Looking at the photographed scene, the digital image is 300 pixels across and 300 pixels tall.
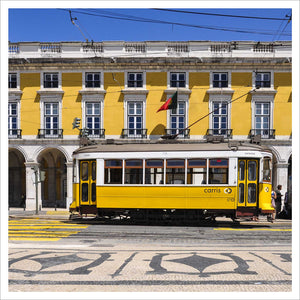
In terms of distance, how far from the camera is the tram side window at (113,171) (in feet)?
49.6

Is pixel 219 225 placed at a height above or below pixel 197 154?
below

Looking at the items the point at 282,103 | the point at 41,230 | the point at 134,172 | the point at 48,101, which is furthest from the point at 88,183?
the point at 282,103

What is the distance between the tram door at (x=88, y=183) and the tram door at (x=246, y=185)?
19.1 ft

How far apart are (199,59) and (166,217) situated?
1419 cm

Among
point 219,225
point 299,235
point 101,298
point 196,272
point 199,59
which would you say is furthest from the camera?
point 199,59

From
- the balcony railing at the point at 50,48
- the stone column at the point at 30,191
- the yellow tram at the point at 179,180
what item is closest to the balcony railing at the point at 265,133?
the yellow tram at the point at 179,180

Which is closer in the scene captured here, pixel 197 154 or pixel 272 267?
pixel 272 267

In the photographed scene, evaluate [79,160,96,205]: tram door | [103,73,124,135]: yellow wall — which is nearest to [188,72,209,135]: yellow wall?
[103,73,124,135]: yellow wall

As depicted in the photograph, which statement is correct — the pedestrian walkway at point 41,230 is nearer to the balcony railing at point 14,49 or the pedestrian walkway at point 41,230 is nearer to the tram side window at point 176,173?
the tram side window at point 176,173

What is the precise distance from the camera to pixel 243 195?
47.5 feet

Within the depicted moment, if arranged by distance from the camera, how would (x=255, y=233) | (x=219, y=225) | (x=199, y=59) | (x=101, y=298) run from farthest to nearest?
(x=199, y=59)
(x=219, y=225)
(x=255, y=233)
(x=101, y=298)

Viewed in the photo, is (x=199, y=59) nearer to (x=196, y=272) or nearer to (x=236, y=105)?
(x=236, y=105)

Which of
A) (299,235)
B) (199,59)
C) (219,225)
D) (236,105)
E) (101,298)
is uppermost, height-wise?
(199,59)

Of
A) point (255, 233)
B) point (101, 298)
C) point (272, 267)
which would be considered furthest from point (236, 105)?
point (101, 298)
